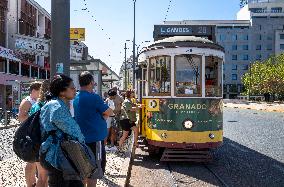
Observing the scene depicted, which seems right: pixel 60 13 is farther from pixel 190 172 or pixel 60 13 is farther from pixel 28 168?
pixel 190 172

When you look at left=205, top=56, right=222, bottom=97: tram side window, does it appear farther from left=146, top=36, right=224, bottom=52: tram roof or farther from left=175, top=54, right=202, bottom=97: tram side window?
left=146, top=36, right=224, bottom=52: tram roof

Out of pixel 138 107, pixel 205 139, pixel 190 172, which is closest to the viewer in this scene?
pixel 190 172

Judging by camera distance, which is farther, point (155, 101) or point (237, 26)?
point (237, 26)

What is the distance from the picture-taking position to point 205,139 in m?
9.95

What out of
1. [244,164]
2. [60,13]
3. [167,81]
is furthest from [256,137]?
[60,13]

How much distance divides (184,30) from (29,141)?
9383 mm

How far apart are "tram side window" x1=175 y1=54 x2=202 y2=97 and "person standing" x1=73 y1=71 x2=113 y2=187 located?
4.97m

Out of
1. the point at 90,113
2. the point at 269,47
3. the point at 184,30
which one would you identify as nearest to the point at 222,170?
the point at 184,30

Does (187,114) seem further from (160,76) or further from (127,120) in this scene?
(127,120)

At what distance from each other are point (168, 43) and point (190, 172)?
321 centimetres

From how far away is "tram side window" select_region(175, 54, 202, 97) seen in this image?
1019cm

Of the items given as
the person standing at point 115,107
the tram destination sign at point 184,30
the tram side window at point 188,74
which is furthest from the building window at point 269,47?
the tram side window at point 188,74

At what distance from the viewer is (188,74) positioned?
10.4 metres

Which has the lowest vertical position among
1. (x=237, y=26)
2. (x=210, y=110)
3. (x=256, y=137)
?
(x=256, y=137)
